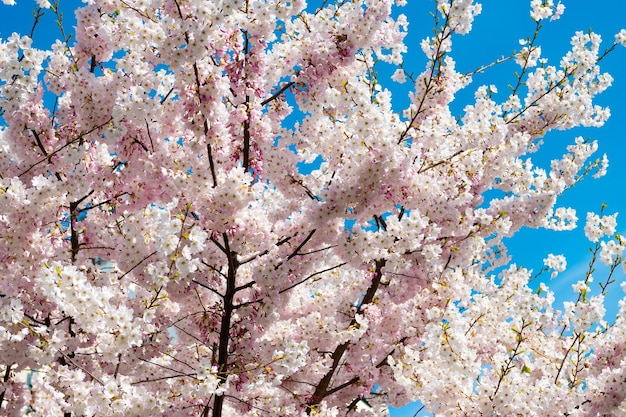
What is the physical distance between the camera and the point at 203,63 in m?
7.02

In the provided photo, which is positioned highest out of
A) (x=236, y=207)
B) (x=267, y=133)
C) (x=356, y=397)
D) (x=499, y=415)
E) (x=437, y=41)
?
(x=437, y=41)

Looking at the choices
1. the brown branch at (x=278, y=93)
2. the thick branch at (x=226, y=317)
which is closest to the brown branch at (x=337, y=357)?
the thick branch at (x=226, y=317)

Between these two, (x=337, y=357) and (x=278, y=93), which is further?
(x=337, y=357)

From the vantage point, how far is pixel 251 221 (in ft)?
24.2

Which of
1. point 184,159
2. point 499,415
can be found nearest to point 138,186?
point 184,159

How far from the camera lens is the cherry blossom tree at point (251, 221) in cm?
682

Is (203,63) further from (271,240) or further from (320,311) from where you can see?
(320,311)

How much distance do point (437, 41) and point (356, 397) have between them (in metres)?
4.99

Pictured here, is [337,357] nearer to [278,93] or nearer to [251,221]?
[251,221]

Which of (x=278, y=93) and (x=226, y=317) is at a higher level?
(x=278, y=93)

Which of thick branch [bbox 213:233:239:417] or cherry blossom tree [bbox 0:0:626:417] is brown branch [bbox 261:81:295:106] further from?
thick branch [bbox 213:233:239:417]

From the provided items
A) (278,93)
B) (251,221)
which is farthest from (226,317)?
(278,93)

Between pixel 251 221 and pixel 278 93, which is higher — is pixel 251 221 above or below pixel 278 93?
below

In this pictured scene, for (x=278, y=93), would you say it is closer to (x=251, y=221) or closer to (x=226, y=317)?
(x=251, y=221)
